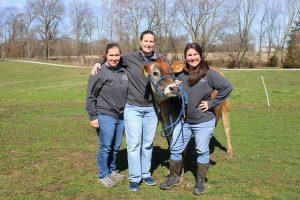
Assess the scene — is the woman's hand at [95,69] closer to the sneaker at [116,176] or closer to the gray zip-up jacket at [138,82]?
the gray zip-up jacket at [138,82]

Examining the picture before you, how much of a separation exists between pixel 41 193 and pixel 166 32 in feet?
172

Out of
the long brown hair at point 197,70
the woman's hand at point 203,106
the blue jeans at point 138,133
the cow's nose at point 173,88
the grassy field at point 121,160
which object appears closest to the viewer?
the cow's nose at point 173,88

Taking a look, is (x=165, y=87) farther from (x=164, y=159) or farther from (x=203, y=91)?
(x=164, y=159)

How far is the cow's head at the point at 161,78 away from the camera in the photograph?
4.54 m

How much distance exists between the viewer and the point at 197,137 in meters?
4.90

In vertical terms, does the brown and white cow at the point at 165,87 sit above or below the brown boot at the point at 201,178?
above

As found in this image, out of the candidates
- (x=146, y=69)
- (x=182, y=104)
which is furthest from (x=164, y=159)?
(x=146, y=69)

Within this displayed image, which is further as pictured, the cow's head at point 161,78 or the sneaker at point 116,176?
the sneaker at point 116,176

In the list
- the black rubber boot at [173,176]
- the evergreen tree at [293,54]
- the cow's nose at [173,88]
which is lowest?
the black rubber boot at [173,176]

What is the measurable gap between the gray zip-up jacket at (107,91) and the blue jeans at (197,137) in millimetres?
944

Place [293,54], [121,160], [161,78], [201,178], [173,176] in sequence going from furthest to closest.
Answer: [293,54]
[121,160]
[173,176]
[201,178]
[161,78]

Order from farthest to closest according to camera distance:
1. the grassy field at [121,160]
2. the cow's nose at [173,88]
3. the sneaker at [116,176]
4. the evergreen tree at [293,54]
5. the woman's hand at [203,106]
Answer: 1. the evergreen tree at [293,54]
2. the sneaker at [116,176]
3. the grassy field at [121,160]
4. the woman's hand at [203,106]
5. the cow's nose at [173,88]

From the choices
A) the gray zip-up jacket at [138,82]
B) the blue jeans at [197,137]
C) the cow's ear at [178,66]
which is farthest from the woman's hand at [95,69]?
the blue jeans at [197,137]

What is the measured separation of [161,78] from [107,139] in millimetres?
1348
